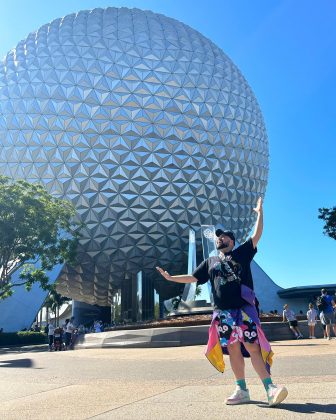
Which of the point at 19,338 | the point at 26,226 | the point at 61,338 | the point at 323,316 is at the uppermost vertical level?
the point at 26,226

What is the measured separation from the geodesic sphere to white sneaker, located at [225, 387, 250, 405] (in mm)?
21872

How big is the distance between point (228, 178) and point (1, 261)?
15.2 metres

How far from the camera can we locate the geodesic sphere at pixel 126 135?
25094 mm

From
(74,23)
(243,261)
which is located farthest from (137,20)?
(243,261)

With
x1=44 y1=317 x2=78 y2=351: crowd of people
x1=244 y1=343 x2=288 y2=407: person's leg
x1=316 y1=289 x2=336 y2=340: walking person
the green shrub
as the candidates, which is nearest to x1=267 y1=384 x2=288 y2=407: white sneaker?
Answer: x1=244 y1=343 x2=288 y2=407: person's leg

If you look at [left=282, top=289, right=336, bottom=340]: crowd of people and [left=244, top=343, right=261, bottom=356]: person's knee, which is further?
[left=282, top=289, right=336, bottom=340]: crowd of people

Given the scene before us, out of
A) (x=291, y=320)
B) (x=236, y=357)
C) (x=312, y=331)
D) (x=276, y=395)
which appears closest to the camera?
(x=276, y=395)

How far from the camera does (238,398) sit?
350 cm

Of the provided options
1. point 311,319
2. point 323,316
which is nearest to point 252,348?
point 323,316

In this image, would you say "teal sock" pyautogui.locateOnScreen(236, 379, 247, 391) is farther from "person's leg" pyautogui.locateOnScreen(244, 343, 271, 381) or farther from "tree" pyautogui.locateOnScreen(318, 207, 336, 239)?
"tree" pyautogui.locateOnScreen(318, 207, 336, 239)

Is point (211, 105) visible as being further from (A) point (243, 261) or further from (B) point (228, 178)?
(A) point (243, 261)

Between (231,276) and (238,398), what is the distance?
40.6 inches

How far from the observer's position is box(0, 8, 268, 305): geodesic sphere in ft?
82.3

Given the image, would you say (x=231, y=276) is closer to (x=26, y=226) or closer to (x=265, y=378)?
→ (x=265, y=378)
